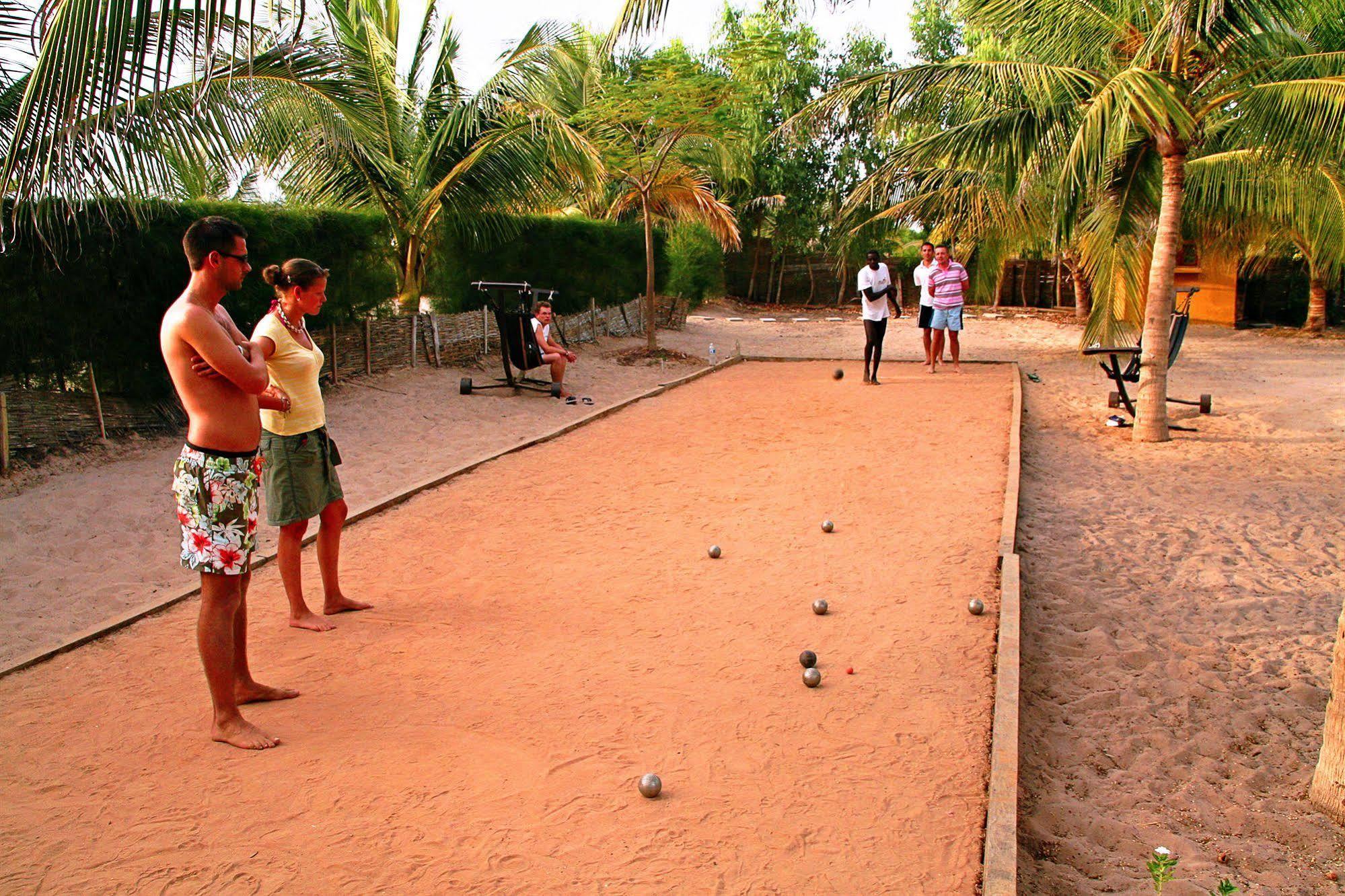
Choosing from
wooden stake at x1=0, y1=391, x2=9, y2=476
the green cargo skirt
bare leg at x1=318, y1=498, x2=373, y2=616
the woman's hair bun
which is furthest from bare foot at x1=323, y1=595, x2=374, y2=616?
wooden stake at x1=0, y1=391, x2=9, y2=476

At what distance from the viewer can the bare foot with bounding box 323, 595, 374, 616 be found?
518 cm

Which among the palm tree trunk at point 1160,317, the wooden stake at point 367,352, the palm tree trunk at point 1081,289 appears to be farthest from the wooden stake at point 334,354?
the palm tree trunk at point 1081,289

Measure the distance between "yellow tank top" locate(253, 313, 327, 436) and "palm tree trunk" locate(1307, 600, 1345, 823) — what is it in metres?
4.40

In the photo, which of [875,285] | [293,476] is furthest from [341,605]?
[875,285]

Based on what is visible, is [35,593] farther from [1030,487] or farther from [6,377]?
[1030,487]

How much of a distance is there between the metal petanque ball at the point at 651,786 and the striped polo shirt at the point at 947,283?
11.2 meters

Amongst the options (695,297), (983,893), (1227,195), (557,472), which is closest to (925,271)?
(1227,195)

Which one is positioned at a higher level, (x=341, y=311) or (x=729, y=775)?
(x=341, y=311)

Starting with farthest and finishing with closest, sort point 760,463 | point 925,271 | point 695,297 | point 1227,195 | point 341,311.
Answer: point 695,297, point 1227,195, point 925,271, point 341,311, point 760,463

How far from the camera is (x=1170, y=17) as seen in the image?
27.6ft

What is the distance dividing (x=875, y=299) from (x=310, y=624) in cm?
923

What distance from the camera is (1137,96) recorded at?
27.8ft

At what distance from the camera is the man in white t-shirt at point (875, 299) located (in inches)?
490

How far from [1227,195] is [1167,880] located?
15165mm
